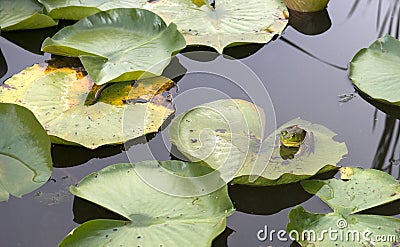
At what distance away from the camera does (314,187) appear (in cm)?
125

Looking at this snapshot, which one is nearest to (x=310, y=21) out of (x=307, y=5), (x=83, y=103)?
(x=307, y=5)

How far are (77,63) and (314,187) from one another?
75cm

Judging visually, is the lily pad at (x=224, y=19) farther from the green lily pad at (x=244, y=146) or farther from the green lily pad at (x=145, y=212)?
the green lily pad at (x=145, y=212)

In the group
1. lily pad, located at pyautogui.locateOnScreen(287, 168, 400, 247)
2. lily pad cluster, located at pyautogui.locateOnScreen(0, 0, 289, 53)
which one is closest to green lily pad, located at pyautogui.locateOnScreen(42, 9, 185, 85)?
lily pad cluster, located at pyautogui.locateOnScreen(0, 0, 289, 53)

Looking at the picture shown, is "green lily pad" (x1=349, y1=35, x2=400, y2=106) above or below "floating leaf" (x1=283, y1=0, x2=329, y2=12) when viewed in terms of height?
below

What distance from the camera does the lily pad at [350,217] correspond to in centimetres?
112

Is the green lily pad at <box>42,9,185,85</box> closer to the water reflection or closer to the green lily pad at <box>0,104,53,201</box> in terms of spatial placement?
the green lily pad at <box>0,104,53,201</box>

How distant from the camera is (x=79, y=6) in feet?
5.64

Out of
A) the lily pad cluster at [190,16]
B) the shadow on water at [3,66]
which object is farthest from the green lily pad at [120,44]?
the shadow on water at [3,66]

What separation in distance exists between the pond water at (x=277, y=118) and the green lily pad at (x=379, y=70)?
38 mm

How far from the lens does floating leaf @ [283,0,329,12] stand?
72.9 inches

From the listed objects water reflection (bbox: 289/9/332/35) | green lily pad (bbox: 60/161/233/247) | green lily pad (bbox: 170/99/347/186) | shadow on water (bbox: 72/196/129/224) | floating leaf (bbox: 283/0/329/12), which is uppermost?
floating leaf (bbox: 283/0/329/12)

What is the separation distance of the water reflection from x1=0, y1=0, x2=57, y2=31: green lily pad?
77cm

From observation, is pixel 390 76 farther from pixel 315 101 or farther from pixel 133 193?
pixel 133 193
